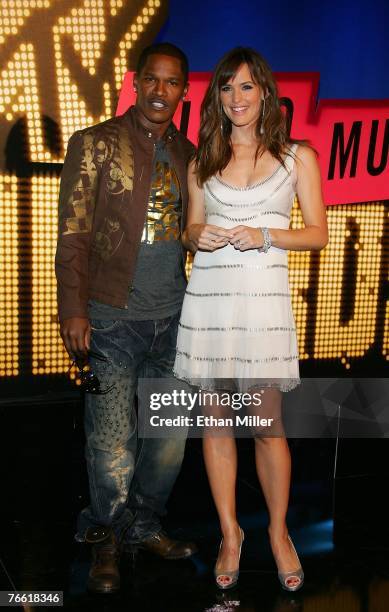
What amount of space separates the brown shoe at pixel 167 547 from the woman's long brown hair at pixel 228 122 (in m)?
1.26

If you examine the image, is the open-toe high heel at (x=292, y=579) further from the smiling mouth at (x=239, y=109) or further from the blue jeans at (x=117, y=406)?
the smiling mouth at (x=239, y=109)

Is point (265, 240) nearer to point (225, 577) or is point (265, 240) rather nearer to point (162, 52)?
point (162, 52)

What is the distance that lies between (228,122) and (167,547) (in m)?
1.48

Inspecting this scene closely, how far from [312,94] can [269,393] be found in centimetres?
207

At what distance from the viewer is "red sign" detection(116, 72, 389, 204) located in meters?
4.20

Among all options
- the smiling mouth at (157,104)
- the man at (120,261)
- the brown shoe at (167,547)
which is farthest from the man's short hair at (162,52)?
the brown shoe at (167,547)

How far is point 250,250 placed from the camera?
8.50 feet

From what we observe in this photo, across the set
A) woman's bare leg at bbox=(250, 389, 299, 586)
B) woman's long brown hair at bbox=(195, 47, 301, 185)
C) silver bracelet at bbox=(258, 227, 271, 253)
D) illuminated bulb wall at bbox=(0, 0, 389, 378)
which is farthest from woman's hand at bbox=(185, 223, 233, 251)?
illuminated bulb wall at bbox=(0, 0, 389, 378)

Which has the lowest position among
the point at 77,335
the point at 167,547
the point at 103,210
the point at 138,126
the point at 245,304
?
the point at 167,547

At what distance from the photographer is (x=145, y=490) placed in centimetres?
298

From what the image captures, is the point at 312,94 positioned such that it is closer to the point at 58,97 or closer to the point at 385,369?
the point at 58,97

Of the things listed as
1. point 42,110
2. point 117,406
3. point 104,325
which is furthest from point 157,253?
point 42,110

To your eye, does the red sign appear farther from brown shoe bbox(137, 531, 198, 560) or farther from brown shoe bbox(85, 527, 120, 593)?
brown shoe bbox(85, 527, 120, 593)

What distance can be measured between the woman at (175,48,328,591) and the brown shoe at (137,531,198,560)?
0.87 ft
